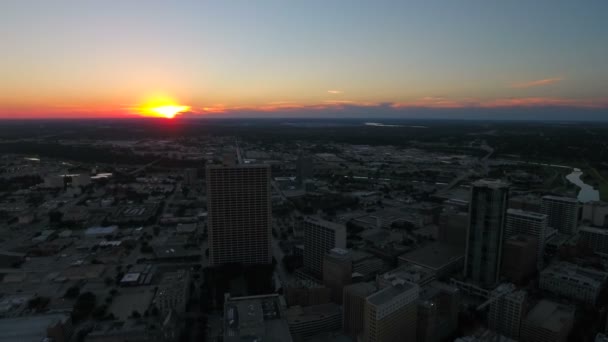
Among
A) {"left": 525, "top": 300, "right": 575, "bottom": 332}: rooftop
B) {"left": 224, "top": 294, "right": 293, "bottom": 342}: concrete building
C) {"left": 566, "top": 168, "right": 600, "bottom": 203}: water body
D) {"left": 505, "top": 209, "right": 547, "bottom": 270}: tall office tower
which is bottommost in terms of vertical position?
{"left": 566, "top": 168, "right": 600, "bottom": 203}: water body

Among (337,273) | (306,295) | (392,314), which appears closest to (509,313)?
(392,314)

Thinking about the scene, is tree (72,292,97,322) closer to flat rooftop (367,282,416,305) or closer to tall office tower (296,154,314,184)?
flat rooftop (367,282,416,305)

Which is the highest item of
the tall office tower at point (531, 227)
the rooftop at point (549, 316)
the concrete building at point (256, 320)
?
the tall office tower at point (531, 227)

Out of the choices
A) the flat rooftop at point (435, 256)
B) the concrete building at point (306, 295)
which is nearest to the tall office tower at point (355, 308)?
the concrete building at point (306, 295)

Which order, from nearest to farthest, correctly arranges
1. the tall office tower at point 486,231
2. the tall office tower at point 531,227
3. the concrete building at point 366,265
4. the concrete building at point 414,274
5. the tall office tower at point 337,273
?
the tall office tower at point 337,273 → the concrete building at point 414,274 → the tall office tower at point 486,231 → the concrete building at point 366,265 → the tall office tower at point 531,227

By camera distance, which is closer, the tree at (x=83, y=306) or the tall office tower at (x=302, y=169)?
the tree at (x=83, y=306)

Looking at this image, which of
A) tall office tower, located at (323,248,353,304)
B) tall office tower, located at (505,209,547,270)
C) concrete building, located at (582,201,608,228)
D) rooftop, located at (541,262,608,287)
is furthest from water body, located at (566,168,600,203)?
tall office tower, located at (323,248,353,304)

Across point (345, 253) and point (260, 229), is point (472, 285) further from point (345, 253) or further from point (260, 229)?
point (260, 229)

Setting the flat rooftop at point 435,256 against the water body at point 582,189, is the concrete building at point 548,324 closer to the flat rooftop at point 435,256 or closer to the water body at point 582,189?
the flat rooftop at point 435,256
